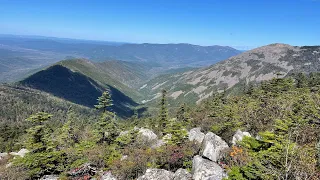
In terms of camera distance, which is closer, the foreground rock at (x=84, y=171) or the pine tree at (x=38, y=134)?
the foreground rock at (x=84, y=171)

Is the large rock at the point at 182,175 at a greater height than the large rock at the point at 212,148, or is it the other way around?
the large rock at the point at 212,148

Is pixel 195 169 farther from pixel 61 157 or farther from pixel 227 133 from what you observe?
pixel 61 157

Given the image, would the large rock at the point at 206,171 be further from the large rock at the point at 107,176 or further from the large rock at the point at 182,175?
the large rock at the point at 107,176

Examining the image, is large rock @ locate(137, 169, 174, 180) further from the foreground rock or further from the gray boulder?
the foreground rock

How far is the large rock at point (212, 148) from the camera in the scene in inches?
1310

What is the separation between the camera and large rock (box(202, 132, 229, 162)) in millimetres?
33272

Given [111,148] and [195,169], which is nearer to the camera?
[195,169]

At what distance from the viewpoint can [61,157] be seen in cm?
4109

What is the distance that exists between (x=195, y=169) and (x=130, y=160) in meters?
11.3

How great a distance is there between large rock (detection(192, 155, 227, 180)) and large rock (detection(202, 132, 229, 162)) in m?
2.13

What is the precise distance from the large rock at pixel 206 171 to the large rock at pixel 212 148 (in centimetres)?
213

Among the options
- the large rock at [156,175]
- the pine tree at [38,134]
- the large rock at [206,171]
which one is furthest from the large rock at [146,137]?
the large rock at [206,171]

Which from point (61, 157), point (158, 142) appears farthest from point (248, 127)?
point (61, 157)

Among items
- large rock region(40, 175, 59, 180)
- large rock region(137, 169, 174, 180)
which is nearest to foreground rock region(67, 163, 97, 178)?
large rock region(40, 175, 59, 180)
